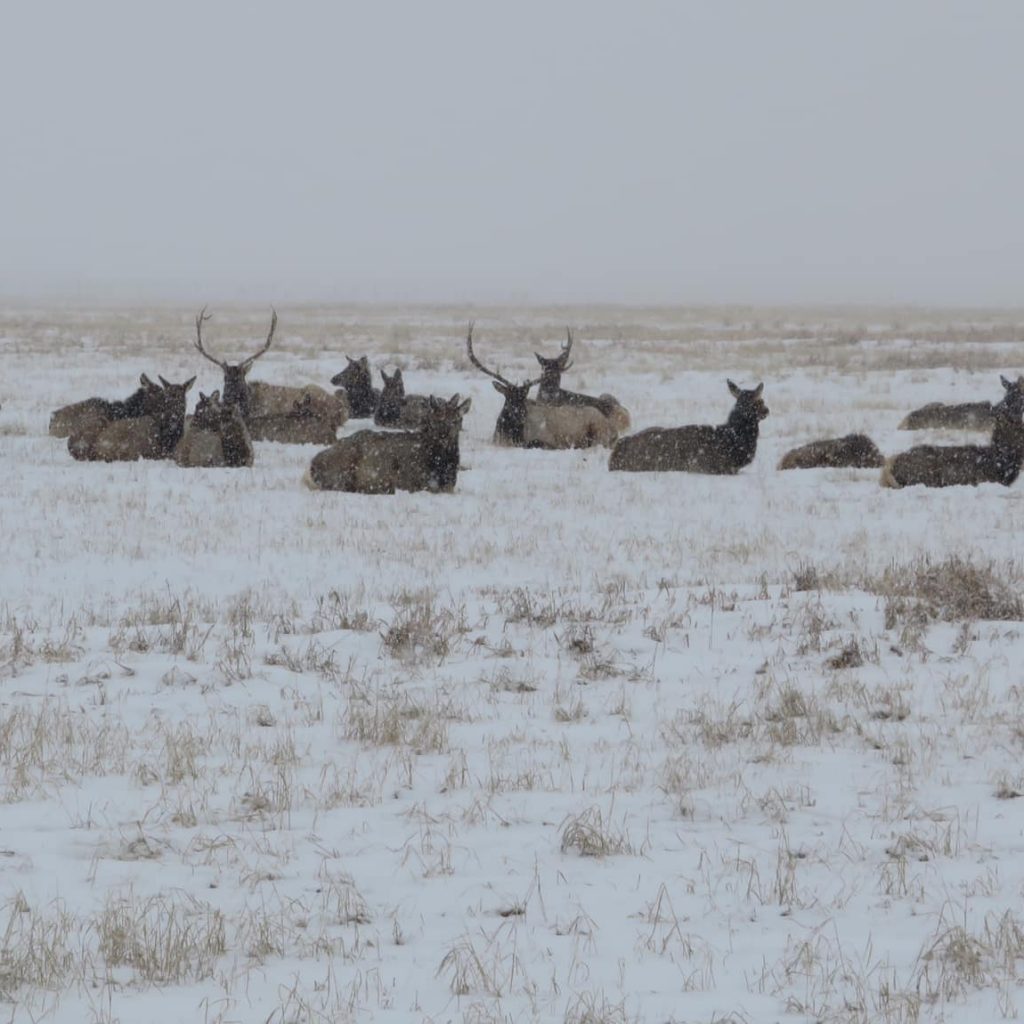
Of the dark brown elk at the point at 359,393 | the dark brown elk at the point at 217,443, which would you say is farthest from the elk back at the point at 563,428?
the dark brown elk at the point at 359,393

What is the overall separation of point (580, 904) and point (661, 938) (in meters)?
0.31

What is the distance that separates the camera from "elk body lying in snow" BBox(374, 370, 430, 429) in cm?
1914

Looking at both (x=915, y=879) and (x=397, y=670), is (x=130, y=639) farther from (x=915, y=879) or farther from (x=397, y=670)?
(x=915, y=879)

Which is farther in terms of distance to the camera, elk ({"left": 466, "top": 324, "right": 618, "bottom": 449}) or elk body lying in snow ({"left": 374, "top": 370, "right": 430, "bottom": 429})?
elk body lying in snow ({"left": 374, "top": 370, "right": 430, "bottom": 429})

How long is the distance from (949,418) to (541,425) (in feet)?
19.7

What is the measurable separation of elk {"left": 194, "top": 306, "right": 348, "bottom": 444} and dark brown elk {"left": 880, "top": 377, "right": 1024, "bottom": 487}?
720 centimetres

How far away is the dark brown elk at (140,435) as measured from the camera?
49.6 ft

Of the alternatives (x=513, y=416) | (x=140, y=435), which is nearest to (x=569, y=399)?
(x=513, y=416)

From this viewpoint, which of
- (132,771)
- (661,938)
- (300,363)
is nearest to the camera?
(661,938)

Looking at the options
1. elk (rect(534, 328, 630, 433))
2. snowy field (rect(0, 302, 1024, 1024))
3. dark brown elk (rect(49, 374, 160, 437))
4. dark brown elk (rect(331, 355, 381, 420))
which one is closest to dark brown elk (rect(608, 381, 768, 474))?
elk (rect(534, 328, 630, 433))

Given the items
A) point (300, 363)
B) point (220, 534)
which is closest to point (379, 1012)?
point (220, 534)

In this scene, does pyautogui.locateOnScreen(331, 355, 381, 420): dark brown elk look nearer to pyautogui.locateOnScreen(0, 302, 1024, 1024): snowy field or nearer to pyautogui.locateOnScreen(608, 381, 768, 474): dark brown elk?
pyautogui.locateOnScreen(608, 381, 768, 474): dark brown elk

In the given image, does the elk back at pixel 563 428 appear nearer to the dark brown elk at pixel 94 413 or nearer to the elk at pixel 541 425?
the elk at pixel 541 425

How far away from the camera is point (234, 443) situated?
1466 centimetres
